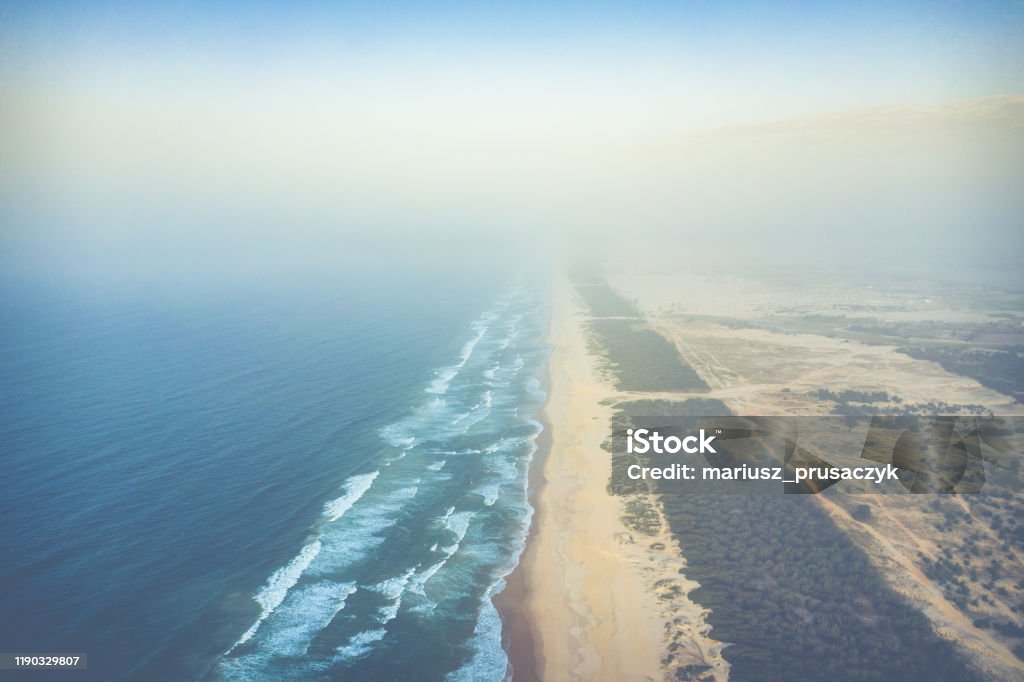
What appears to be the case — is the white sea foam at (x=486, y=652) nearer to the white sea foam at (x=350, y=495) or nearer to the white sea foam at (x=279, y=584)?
the white sea foam at (x=279, y=584)

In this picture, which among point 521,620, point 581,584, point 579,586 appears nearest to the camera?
point 521,620

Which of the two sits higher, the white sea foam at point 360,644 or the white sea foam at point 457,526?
the white sea foam at point 457,526

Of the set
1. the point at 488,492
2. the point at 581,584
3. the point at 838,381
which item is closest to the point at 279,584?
the point at 488,492

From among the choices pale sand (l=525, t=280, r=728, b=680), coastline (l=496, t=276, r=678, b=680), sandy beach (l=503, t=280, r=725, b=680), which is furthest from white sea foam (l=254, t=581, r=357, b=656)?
pale sand (l=525, t=280, r=728, b=680)

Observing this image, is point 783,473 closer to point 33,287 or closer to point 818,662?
point 818,662

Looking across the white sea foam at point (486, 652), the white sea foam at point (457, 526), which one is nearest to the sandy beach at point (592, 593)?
the white sea foam at point (486, 652)

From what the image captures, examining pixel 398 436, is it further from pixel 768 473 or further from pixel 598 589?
pixel 768 473

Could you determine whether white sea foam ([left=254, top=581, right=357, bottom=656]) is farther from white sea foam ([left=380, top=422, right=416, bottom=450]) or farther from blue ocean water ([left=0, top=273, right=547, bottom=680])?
white sea foam ([left=380, top=422, right=416, bottom=450])
